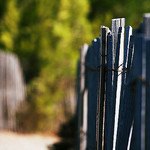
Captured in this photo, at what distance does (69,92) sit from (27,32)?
2.77 metres

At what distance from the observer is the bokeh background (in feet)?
34.9

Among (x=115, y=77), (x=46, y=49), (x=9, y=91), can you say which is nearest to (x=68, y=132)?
(x=9, y=91)

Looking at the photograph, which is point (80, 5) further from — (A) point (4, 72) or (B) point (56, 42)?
(A) point (4, 72)

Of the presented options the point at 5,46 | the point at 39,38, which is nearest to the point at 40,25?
the point at 39,38

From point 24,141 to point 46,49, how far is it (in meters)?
4.16

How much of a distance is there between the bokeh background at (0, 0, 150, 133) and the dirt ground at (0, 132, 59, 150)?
608 millimetres

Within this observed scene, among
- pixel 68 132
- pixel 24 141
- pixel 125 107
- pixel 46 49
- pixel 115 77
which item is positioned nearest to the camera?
pixel 125 107

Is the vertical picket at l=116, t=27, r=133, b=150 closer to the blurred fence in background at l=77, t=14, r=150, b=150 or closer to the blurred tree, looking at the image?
the blurred fence in background at l=77, t=14, r=150, b=150

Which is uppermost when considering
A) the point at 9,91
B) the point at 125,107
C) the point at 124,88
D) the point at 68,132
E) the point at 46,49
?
the point at 46,49

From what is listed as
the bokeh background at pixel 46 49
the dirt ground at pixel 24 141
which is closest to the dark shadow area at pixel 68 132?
the dirt ground at pixel 24 141

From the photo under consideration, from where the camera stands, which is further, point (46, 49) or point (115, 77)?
point (46, 49)

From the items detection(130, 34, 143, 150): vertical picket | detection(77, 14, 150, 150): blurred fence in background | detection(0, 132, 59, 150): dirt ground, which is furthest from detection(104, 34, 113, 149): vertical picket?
detection(0, 132, 59, 150): dirt ground

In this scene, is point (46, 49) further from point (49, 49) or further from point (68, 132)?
point (68, 132)

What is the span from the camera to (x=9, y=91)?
9531 mm
